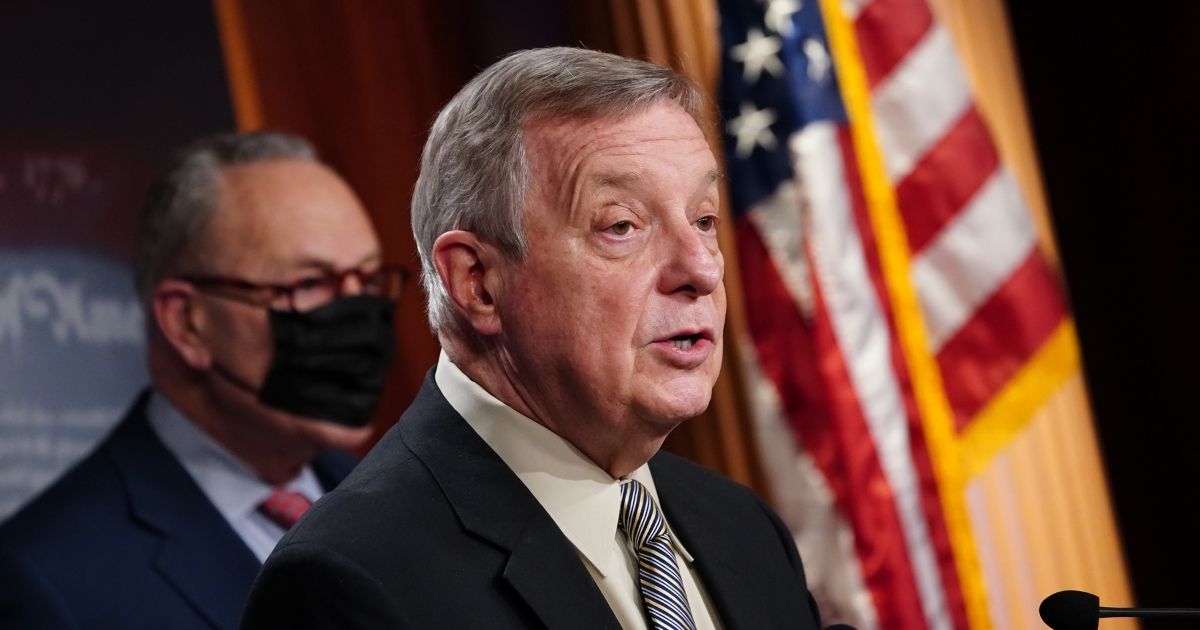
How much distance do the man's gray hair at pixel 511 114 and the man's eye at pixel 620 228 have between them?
0.11 m

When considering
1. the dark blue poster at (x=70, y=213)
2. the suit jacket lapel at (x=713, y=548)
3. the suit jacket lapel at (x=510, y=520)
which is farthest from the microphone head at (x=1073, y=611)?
the dark blue poster at (x=70, y=213)

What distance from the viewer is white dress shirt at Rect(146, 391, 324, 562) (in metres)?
3.07

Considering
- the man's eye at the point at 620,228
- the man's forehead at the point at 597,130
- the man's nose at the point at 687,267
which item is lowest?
the man's nose at the point at 687,267

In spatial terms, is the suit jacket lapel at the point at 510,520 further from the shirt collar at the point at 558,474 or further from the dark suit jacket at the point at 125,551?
the dark suit jacket at the point at 125,551

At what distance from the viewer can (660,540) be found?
1844 millimetres

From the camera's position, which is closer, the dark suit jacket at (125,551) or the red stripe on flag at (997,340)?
the dark suit jacket at (125,551)

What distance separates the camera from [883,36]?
163 inches

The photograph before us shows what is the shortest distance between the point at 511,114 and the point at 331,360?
1.60 m

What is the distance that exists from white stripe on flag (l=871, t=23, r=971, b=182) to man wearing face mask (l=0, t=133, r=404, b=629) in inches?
61.1

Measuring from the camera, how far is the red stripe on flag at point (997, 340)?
4.12m

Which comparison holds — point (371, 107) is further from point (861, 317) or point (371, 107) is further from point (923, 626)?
point (923, 626)

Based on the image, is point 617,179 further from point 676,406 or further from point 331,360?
point 331,360

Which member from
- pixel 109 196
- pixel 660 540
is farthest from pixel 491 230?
pixel 109 196

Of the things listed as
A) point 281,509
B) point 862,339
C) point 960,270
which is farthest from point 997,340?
point 281,509
